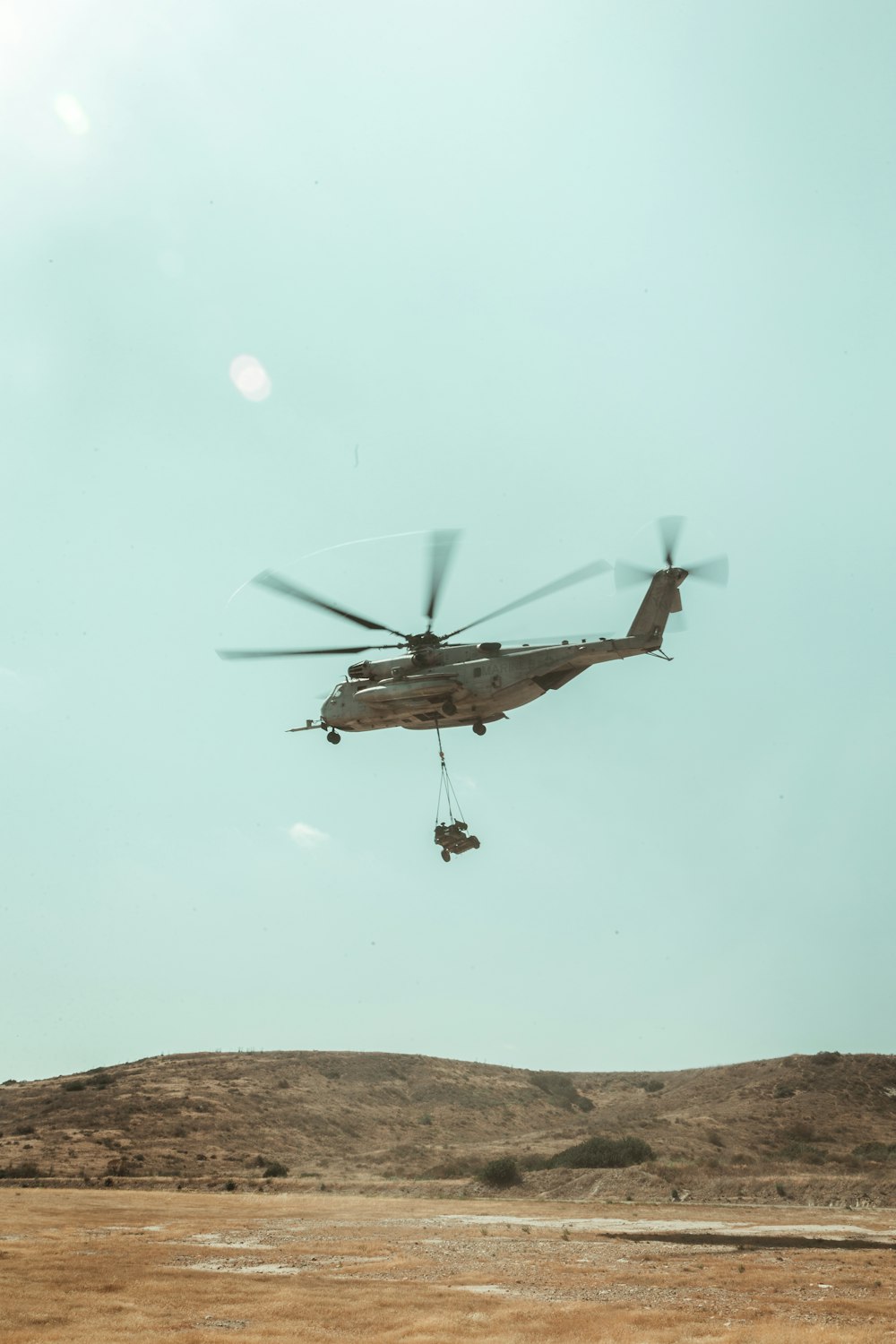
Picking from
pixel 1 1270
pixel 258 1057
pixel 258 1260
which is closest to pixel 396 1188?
pixel 258 1260

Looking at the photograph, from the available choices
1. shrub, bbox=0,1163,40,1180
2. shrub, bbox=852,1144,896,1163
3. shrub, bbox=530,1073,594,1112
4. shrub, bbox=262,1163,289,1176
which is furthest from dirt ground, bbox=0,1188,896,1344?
shrub, bbox=530,1073,594,1112

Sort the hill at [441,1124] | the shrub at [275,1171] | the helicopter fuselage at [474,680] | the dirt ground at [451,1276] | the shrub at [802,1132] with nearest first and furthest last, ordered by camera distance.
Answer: the dirt ground at [451,1276], the helicopter fuselage at [474,680], the hill at [441,1124], the shrub at [275,1171], the shrub at [802,1132]

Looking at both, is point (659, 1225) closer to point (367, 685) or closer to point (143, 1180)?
point (367, 685)

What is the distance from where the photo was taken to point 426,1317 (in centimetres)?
1831

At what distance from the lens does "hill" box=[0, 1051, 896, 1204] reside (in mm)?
49000

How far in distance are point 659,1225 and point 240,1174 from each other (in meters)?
29.2

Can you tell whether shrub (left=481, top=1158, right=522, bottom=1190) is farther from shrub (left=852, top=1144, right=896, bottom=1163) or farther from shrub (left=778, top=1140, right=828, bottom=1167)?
shrub (left=852, top=1144, right=896, bottom=1163)

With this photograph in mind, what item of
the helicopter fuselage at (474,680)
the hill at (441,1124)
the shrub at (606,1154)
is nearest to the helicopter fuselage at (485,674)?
the helicopter fuselage at (474,680)

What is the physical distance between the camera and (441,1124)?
74125 mm

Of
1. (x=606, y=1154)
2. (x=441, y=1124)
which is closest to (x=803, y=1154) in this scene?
(x=606, y=1154)

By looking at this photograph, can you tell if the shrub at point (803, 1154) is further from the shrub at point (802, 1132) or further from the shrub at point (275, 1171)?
the shrub at point (275, 1171)

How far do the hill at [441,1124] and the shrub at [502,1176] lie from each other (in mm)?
717

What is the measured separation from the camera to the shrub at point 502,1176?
155 ft

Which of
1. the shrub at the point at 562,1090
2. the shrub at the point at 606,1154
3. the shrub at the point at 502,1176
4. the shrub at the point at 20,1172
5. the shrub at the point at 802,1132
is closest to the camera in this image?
the shrub at the point at 502,1176
